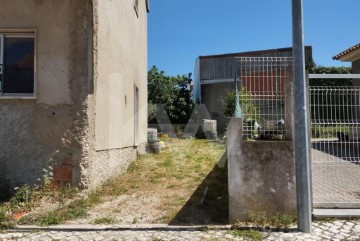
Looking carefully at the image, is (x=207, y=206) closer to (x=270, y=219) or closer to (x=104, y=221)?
(x=270, y=219)

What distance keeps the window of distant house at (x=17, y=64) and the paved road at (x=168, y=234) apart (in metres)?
2.97

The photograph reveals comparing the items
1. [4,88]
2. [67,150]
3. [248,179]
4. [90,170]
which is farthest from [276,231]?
[4,88]

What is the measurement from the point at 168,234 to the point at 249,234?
1.21m

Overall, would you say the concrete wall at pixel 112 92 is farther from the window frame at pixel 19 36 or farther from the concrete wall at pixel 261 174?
the concrete wall at pixel 261 174

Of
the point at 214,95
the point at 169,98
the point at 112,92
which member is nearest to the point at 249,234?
the point at 112,92

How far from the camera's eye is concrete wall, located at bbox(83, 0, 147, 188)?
21.9 ft

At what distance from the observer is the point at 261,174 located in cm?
519

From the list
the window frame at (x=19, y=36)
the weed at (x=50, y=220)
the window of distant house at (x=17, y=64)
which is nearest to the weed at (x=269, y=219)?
the weed at (x=50, y=220)

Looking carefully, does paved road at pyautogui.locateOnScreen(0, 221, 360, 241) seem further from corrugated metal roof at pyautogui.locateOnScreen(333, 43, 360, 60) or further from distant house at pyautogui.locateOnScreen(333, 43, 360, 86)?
distant house at pyautogui.locateOnScreen(333, 43, 360, 86)

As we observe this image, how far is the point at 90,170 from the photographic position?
6.51m

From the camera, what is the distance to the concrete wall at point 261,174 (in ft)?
16.9

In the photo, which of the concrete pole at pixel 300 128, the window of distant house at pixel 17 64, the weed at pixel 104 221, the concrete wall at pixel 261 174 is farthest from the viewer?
the window of distant house at pixel 17 64

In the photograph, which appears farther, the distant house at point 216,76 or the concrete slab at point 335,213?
the distant house at point 216,76

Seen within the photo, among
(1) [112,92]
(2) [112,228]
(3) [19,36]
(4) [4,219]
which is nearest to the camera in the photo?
(2) [112,228]
